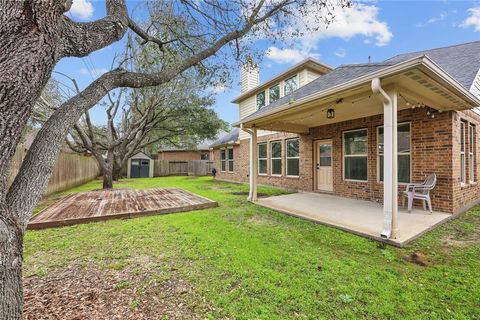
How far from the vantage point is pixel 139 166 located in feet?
64.7

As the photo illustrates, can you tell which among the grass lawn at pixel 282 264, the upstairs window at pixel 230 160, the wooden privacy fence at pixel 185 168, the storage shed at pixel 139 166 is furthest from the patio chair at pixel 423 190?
the storage shed at pixel 139 166

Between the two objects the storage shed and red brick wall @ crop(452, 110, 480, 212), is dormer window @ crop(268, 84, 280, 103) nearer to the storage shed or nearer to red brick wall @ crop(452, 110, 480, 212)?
red brick wall @ crop(452, 110, 480, 212)

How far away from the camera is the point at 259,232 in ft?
14.2

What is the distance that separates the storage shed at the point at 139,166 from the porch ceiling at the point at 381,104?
15503 millimetres

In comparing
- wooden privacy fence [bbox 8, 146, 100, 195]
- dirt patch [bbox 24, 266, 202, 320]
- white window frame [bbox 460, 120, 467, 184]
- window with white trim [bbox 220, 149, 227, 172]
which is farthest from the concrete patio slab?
window with white trim [bbox 220, 149, 227, 172]

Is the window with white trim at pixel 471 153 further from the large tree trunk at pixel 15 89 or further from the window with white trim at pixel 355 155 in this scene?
the large tree trunk at pixel 15 89

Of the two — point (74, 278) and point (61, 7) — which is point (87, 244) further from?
point (61, 7)

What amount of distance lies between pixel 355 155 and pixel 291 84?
4.61 m

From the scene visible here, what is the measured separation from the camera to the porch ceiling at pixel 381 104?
12.3 feet

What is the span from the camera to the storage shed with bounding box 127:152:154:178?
63.9 ft

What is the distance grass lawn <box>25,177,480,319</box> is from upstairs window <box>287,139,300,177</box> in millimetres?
5023

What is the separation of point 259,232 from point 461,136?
636 centimetres

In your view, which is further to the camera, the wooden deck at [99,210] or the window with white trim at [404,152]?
the window with white trim at [404,152]

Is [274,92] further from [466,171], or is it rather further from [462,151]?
[466,171]
